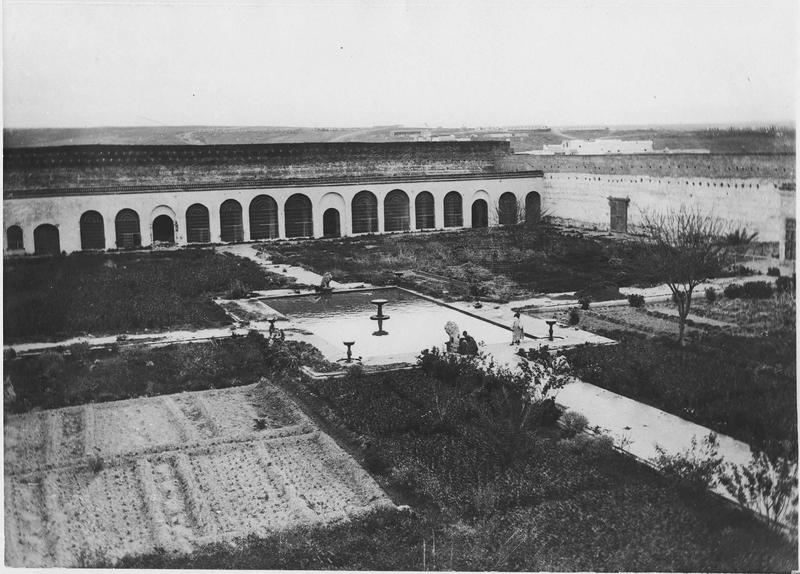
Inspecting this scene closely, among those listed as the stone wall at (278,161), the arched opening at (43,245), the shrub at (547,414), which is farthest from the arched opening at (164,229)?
the shrub at (547,414)

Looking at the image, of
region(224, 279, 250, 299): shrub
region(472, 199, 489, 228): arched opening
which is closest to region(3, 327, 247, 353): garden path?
region(224, 279, 250, 299): shrub

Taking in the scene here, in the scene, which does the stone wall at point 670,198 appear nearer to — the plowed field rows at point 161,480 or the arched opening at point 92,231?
the plowed field rows at point 161,480

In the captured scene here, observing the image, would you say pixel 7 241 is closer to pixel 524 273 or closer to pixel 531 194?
pixel 524 273

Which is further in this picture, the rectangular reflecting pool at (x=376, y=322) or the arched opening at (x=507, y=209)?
the arched opening at (x=507, y=209)

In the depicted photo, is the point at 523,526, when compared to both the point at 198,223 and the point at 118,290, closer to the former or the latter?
the point at 118,290

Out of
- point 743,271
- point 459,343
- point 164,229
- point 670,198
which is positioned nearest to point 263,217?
point 164,229

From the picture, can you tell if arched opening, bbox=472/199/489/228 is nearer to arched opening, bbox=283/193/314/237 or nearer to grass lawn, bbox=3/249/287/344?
arched opening, bbox=283/193/314/237
